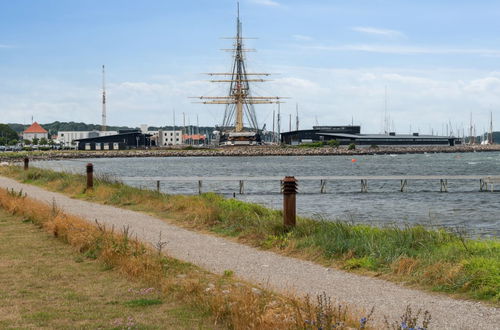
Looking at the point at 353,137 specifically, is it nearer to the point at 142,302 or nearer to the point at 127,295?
the point at 127,295

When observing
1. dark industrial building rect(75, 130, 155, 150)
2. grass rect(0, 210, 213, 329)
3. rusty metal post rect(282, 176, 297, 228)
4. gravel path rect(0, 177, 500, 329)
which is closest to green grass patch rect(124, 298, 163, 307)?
grass rect(0, 210, 213, 329)

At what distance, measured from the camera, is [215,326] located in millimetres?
6984

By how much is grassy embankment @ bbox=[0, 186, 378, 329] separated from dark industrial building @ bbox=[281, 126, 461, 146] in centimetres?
16277

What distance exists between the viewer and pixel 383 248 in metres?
10.7

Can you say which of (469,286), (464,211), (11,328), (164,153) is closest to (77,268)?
(11,328)

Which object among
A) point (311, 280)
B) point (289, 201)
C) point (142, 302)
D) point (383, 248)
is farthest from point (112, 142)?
point (142, 302)

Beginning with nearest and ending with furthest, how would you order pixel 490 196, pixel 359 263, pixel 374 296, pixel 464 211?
pixel 374 296, pixel 359 263, pixel 464 211, pixel 490 196

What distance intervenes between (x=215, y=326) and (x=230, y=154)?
141m

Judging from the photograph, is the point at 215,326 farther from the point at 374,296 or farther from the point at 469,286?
the point at 469,286

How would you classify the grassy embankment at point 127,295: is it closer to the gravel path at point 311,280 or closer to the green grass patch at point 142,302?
the green grass patch at point 142,302

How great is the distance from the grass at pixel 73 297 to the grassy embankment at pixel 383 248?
3365mm

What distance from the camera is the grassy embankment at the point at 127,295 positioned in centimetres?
686

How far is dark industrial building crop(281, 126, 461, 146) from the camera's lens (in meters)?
173

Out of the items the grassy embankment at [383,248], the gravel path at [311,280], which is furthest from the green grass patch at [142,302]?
the grassy embankment at [383,248]
